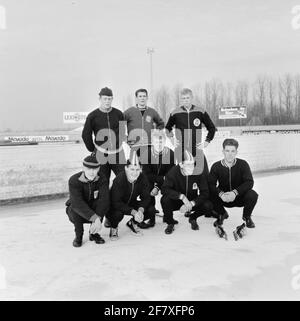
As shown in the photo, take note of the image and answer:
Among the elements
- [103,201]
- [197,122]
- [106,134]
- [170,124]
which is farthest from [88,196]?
[197,122]

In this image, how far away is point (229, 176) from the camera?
12.1 feet

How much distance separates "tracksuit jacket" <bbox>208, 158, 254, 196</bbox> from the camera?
3668mm

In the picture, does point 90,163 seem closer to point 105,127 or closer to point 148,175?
point 105,127

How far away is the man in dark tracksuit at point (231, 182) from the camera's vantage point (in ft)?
11.9

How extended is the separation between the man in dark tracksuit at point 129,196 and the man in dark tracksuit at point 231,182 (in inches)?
27.2

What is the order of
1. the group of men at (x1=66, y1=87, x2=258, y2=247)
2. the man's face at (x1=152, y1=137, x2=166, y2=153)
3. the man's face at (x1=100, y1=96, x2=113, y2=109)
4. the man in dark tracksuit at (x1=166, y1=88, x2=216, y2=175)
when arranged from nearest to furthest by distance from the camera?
the group of men at (x1=66, y1=87, x2=258, y2=247) < the man's face at (x1=100, y1=96, x2=113, y2=109) < the man's face at (x1=152, y1=137, x2=166, y2=153) < the man in dark tracksuit at (x1=166, y1=88, x2=216, y2=175)

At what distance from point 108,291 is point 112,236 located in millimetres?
1156

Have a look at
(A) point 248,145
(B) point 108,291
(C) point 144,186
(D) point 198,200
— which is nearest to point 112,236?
(C) point 144,186

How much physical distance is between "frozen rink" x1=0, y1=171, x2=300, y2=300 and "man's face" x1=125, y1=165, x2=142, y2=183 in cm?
55

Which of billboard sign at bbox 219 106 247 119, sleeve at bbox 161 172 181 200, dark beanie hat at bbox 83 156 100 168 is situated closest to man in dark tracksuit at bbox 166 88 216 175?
sleeve at bbox 161 172 181 200

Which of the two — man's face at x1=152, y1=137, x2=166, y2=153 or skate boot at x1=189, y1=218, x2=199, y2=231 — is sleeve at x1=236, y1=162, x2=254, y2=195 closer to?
skate boot at x1=189, y1=218, x2=199, y2=231
